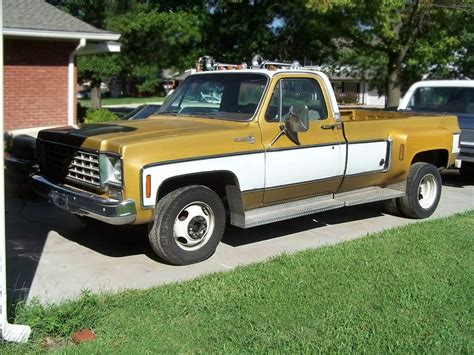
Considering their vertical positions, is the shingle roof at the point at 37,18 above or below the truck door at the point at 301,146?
above

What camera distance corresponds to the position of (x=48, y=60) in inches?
531

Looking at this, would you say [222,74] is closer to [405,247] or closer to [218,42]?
[405,247]

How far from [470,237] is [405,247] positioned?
1.01m

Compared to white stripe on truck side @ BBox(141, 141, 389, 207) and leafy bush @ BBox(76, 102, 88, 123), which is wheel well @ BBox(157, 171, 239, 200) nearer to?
white stripe on truck side @ BBox(141, 141, 389, 207)

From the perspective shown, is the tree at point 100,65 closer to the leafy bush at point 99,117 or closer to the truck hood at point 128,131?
the leafy bush at point 99,117

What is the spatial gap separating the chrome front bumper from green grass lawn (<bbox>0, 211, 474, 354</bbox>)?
0.69 meters

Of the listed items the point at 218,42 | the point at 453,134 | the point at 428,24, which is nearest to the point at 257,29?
the point at 218,42

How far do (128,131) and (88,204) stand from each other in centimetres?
83

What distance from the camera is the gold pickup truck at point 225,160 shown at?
210 inches

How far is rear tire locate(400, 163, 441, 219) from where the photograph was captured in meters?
7.89

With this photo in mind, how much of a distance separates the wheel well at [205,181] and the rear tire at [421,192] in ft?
9.77

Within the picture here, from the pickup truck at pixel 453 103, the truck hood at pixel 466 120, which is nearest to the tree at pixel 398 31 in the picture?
the pickup truck at pixel 453 103

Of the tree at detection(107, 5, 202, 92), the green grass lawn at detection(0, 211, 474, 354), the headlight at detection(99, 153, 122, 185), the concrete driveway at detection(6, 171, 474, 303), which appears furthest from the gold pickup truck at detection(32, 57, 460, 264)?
the tree at detection(107, 5, 202, 92)

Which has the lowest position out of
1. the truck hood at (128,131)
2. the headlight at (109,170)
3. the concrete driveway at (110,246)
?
the concrete driveway at (110,246)
